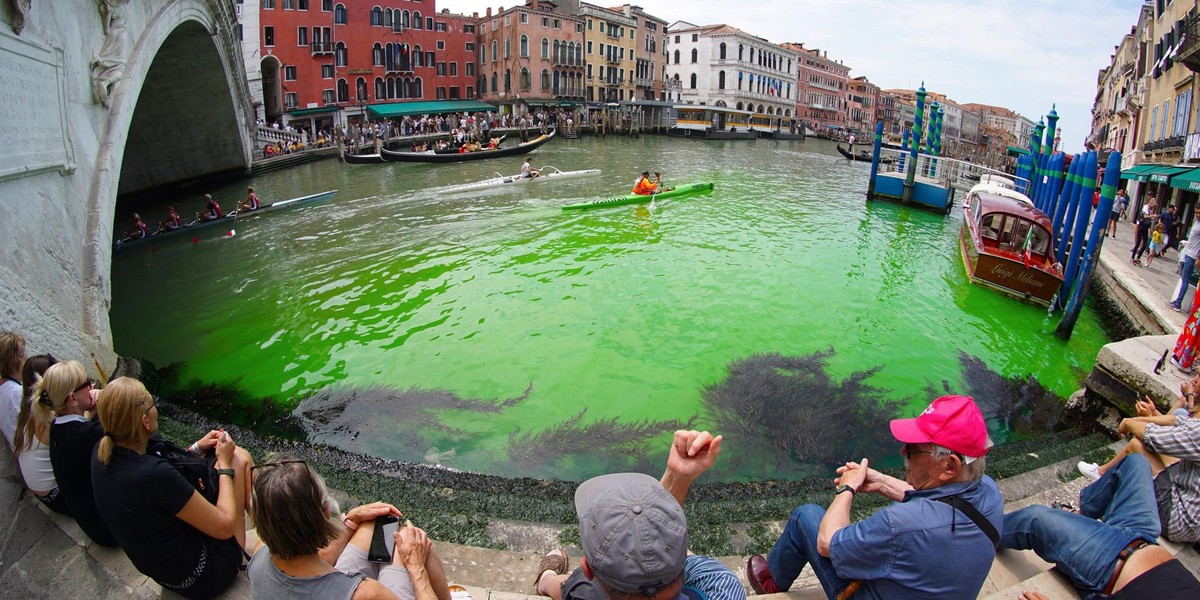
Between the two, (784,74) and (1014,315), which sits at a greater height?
(784,74)

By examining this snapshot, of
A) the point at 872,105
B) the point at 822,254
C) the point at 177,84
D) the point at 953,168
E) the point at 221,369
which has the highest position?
the point at 872,105

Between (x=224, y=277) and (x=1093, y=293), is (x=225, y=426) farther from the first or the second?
(x=1093, y=293)

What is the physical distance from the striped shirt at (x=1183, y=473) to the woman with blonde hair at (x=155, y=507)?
185 inches

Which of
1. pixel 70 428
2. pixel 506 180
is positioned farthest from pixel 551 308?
pixel 506 180

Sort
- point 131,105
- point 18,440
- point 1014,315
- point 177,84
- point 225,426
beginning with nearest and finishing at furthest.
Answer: point 18,440
point 225,426
point 131,105
point 1014,315
point 177,84

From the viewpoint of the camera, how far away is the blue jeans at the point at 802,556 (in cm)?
258

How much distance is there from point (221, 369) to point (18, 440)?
512 cm

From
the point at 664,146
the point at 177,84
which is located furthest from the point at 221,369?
the point at 664,146

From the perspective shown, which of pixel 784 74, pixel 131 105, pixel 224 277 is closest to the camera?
pixel 131 105

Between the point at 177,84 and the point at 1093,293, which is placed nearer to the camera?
the point at 1093,293

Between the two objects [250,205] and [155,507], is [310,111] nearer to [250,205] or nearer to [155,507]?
[250,205]

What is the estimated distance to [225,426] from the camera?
598 centimetres

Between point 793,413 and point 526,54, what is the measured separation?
151ft

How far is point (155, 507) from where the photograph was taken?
2.50 m
